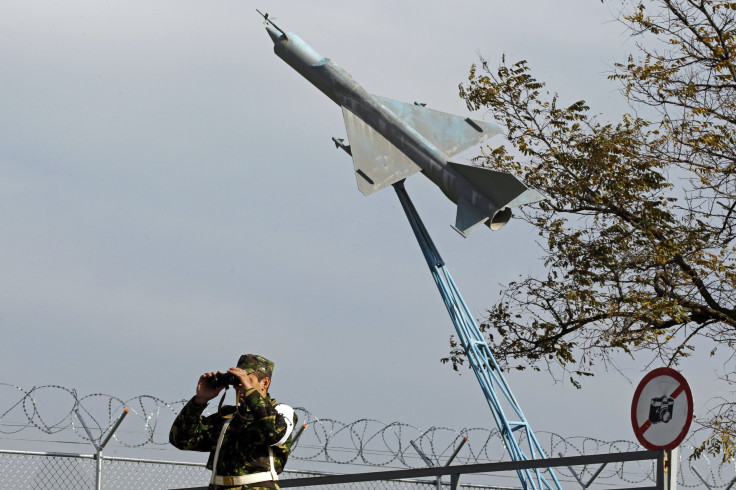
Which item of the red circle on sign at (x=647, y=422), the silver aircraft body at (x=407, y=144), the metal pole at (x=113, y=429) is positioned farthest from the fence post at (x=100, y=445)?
the red circle on sign at (x=647, y=422)

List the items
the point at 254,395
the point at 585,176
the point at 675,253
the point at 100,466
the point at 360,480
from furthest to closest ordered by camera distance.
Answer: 1. the point at 585,176
2. the point at 675,253
3. the point at 100,466
4. the point at 360,480
5. the point at 254,395

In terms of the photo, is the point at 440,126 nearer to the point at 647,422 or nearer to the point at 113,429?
the point at 113,429

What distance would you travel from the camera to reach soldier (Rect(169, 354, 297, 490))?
19.1 ft

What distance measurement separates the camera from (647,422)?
6.84m

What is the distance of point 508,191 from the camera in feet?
42.8

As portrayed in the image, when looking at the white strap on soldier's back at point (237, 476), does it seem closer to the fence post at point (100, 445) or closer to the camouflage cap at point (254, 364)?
the camouflage cap at point (254, 364)

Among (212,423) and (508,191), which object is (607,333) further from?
(212,423)

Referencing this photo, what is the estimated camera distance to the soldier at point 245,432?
5.82 meters

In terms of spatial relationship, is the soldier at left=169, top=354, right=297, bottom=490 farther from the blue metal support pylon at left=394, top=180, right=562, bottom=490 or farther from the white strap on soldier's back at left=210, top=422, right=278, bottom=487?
the blue metal support pylon at left=394, top=180, right=562, bottom=490

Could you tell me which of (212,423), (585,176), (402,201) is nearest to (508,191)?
(402,201)

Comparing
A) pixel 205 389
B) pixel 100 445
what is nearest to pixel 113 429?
pixel 100 445

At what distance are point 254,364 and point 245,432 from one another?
373mm

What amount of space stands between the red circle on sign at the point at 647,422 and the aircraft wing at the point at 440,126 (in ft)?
22.9

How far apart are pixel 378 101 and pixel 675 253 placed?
4421 millimetres
